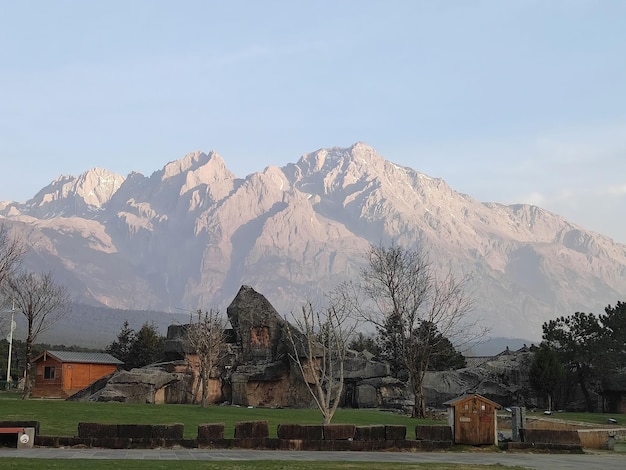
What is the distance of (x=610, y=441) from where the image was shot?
35.4 m

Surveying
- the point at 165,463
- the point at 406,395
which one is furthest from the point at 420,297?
the point at 165,463

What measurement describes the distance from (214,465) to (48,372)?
2574 inches

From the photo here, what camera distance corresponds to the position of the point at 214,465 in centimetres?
2353

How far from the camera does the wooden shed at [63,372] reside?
A: 81312mm

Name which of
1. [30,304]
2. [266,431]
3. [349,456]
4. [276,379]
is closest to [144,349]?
[276,379]

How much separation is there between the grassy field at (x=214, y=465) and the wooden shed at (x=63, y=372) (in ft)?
200

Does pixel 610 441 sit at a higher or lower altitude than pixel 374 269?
lower

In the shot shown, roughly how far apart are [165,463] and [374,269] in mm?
36318

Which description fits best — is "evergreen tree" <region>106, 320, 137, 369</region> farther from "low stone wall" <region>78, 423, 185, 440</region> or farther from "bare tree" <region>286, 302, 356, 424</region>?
"low stone wall" <region>78, 423, 185, 440</region>

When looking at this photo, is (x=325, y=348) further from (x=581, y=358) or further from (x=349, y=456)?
(x=581, y=358)

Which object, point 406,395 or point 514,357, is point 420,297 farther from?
point 514,357

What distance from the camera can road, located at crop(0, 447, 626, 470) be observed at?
25984 mm

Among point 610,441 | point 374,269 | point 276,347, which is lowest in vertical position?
point 610,441

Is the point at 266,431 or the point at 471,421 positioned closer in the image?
the point at 266,431
